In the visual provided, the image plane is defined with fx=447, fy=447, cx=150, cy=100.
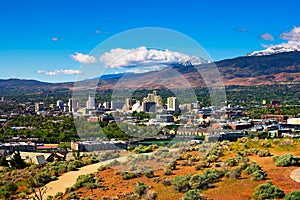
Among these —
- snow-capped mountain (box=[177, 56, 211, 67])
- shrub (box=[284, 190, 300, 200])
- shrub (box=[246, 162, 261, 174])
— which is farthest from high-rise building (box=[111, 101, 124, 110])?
shrub (box=[284, 190, 300, 200])

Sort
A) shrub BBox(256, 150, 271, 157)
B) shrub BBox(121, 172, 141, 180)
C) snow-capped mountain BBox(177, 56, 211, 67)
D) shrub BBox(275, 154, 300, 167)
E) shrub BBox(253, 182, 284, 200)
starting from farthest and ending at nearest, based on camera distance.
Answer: shrub BBox(256, 150, 271, 157)
snow-capped mountain BBox(177, 56, 211, 67)
shrub BBox(121, 172, 141, 180)
shrub BBox(275, 154, 300, 167)
shrub BBox(253, 182, 284, 200)

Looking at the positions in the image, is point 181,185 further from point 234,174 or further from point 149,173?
point 149,173

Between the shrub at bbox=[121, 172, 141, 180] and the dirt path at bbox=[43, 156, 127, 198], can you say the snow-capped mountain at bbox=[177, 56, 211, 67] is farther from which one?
the dirt path at bbox=[43, 156, 127, 198]

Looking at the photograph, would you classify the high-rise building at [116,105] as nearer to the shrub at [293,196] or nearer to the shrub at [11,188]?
the shrub at [11,188]

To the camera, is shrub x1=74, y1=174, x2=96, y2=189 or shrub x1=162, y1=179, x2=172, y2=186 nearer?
shrub x1=162, y1=179, x2=172, y2=186

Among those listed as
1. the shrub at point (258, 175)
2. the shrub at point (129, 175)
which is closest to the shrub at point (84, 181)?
the shrub at point (129, 175)

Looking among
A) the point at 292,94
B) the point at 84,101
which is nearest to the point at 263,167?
the point at 84,101

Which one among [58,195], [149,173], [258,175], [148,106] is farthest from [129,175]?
[148,106]
